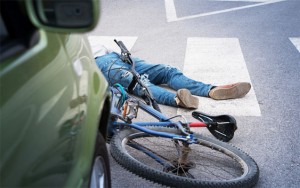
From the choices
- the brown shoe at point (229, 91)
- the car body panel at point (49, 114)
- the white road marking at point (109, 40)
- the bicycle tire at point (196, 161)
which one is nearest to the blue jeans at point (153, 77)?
the brown shoe at point (229, 91)

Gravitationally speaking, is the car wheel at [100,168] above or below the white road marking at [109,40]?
above

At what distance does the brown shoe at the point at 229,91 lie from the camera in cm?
589

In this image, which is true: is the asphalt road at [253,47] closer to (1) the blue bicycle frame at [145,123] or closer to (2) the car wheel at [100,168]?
(1) the blue bicycle frame at [145,123]

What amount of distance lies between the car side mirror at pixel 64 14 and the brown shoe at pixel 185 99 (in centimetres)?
365

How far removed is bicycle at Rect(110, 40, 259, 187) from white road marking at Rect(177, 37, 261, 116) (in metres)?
1.02

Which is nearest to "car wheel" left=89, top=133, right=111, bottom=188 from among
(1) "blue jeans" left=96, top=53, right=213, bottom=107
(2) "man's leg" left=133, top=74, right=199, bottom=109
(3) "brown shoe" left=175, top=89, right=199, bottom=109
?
(1) "blue jeans" left=96, top=53, right=213, bottom=107

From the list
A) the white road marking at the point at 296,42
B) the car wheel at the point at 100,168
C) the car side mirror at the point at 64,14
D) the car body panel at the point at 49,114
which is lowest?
the white road marking at the point at 296,42

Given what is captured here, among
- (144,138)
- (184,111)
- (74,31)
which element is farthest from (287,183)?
(74,31)

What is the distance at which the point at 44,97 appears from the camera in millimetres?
1944

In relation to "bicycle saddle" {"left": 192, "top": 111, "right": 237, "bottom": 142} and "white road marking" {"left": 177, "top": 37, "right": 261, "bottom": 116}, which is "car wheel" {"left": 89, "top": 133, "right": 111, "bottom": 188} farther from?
"white road marking" {"left": 177, "top": 37, "right": 261, "bottom": 116}

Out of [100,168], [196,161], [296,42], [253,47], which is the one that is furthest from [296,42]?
[100,168]

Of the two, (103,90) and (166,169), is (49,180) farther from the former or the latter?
(166,169)

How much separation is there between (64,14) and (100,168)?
1249mm

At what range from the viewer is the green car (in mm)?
1695
